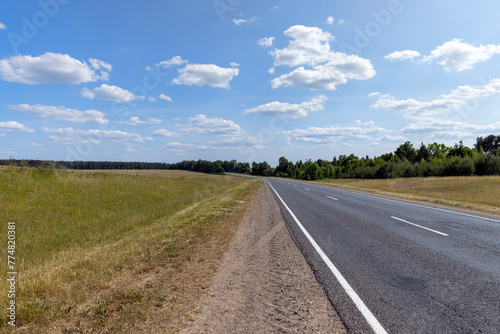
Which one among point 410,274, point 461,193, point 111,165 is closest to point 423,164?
point 461,193

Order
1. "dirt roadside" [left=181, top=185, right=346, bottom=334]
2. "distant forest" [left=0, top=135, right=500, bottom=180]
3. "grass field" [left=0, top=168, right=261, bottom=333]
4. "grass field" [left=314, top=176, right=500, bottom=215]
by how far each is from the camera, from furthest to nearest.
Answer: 1. "distant forest" [left=0, top=135, right=500, bottom=180]
2. "grass field" [left=314, top=176, right=500, bottom=215]
3. "grass field" [left=0, top=168, right=261, bottom=333]
4. "dirt roadside" [left=181, top=185, right=346, bottom=334]

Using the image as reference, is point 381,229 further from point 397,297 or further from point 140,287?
point 140,287

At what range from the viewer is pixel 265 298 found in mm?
3953

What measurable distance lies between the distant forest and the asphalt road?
16993mm

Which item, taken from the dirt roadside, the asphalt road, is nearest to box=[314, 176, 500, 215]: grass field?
the asphalt road

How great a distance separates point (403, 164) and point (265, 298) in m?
79.2

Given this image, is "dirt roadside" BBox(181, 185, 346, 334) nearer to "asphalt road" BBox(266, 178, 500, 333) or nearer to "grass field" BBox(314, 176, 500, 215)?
"asphalt road" BBox(266, 178, 500, 333)

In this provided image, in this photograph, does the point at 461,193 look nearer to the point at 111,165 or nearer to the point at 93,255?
the point at 93,255

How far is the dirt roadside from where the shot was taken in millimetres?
3197

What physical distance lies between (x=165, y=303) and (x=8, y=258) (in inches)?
204

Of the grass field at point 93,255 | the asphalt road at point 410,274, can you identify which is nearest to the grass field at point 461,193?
the asphalt road at point 410,274

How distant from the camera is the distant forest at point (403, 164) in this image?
55875 mm

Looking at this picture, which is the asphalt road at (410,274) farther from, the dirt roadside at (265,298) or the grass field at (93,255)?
the grass field at (93,255)

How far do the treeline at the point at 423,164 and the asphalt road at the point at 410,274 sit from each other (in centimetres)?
6147
